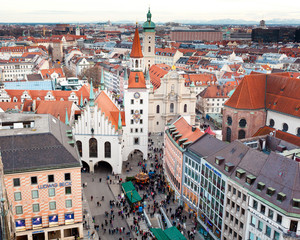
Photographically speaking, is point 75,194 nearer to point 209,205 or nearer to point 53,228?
point 53,228

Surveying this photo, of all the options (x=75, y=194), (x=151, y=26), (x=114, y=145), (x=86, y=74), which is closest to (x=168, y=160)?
(x=114, y=145)

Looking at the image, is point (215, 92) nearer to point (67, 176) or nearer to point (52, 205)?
point (67, 176)

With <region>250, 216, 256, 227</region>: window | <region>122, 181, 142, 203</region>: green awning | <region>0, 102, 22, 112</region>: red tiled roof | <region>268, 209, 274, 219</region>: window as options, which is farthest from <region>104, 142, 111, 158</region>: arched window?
<region>268, 209, 274, 219</region>: window

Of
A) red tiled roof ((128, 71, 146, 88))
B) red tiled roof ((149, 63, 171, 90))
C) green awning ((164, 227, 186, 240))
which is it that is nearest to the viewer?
green awning ((164, 227, 186, 240))

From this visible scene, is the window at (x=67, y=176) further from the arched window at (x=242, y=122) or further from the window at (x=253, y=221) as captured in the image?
the arched window at (x=242, y=122)

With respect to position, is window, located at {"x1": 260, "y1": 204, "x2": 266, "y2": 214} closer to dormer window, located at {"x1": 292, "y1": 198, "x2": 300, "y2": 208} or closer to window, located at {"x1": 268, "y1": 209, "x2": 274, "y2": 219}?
window, located at {"x1": 268, "y1": 209, "x2": 274, "y2": 219}

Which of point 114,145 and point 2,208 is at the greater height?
point 2,208

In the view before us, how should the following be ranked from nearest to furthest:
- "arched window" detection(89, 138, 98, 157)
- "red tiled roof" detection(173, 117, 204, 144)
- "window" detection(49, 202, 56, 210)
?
"window" detection(49, 202, 56, 210), "red tiled roof" detection(173, 117, 204, 144), "arched window" detection(89, 138, 98, 157)

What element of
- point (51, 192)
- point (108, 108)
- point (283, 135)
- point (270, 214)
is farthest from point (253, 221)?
point (108, 108)
